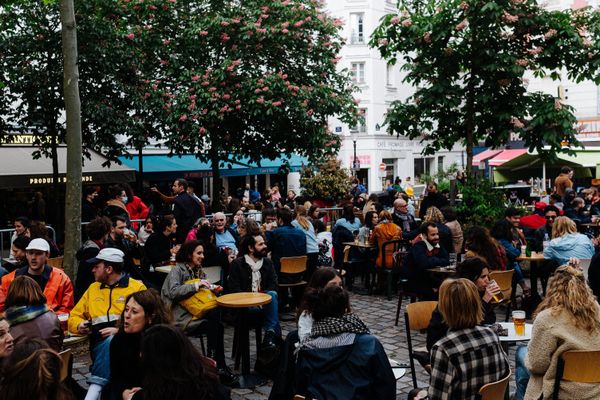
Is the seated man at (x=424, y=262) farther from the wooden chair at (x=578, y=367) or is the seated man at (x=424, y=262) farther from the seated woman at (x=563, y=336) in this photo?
the wooden chair at (x=578, y=367)

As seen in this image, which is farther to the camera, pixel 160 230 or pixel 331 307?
pixel 160 230

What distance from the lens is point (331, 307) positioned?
4.46m

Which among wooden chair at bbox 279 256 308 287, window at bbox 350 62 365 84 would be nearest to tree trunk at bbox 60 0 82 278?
wooden chair at bbox 279 256 308 287

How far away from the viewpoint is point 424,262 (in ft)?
29.3

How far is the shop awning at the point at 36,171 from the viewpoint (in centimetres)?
1672

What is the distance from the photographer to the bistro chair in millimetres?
11398

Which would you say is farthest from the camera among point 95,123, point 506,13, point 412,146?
point 412,146

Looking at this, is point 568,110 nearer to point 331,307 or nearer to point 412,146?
point 331,307

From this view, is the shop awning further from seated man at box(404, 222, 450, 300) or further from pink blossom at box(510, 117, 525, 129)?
seated man at box(404, 222, 450, 300)

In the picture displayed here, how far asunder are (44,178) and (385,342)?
38.7ft

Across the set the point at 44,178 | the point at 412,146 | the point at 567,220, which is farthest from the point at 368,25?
the point at 567,220

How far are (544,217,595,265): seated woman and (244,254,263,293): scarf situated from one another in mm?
4618

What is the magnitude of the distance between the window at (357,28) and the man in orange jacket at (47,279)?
124ft

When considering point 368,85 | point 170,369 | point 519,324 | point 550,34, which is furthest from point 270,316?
point 368,85
